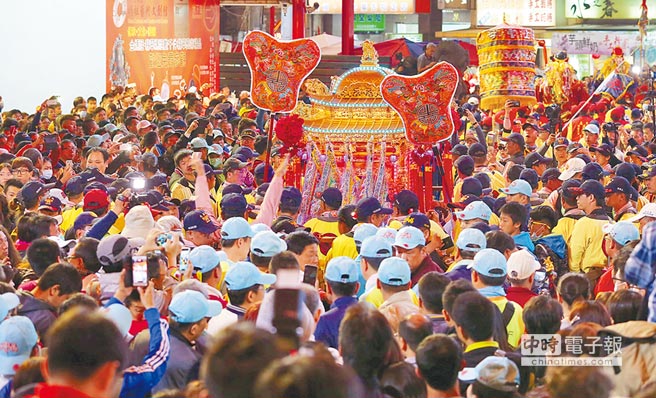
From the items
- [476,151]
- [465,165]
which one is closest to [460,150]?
[476,151]

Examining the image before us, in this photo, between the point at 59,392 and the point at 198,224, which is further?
the point at 198,224

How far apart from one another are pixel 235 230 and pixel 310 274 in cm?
60

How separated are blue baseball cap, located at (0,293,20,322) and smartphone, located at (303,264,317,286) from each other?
181 centimetres

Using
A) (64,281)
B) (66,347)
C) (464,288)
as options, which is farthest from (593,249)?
(66,347)

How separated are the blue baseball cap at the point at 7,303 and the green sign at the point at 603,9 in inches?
1077

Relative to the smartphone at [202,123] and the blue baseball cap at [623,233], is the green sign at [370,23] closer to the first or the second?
the smartphone at [202,123]

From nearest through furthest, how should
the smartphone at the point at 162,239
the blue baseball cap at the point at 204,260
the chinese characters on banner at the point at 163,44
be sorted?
the smartphone at the point at 162,239 → the blue baseball cap at the point at 204,260 → the chinese characters on banner at the point at 163,44

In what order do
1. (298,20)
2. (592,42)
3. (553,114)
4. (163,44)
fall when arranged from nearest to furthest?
(553,114) < (163,44) < (298,20) < (592,42)

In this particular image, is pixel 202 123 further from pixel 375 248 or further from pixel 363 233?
pixel 375 248

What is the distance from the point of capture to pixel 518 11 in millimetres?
30906

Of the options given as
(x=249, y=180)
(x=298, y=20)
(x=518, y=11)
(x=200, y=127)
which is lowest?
(x=249, y=180)

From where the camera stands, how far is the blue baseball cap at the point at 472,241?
6746 millimetres

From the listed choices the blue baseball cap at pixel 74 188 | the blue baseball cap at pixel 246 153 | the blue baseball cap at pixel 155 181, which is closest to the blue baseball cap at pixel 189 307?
the blue baseball cap at pixel 74 188

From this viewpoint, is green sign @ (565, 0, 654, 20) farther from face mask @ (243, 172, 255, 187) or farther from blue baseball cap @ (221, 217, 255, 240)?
blue baseball cap @ (221, 217, 255, 240)
